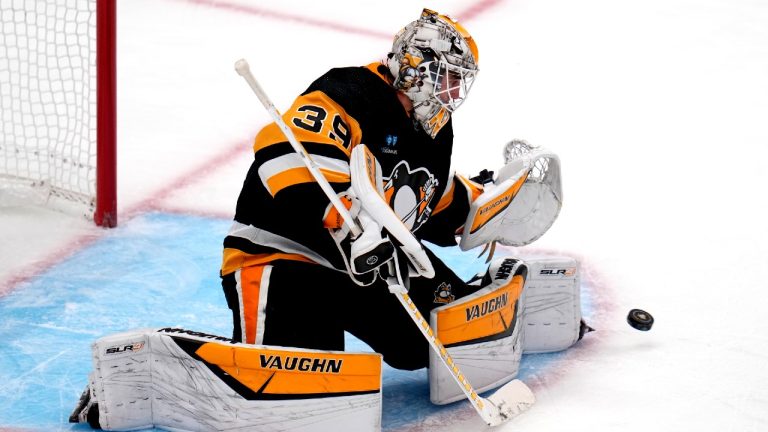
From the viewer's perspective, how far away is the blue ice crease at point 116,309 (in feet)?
9.78

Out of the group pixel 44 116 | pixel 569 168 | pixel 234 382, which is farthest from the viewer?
pixel 569 168

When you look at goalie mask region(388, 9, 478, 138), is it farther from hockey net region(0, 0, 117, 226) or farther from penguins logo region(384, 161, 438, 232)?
hockey net region(0, 0, 117, 226)

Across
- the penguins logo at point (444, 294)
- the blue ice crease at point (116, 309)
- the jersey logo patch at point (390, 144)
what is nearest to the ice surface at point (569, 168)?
the blue ice crease at point (116, 309)

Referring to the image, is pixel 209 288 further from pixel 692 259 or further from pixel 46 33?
pixel 46 33

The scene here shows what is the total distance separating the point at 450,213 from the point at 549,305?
36 centimetres

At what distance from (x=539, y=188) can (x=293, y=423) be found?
1.06m

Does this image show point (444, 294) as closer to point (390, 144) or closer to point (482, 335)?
point (482, 335)

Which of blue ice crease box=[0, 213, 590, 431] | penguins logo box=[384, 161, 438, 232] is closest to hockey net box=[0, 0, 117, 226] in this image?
blue ice crease box=[0, 213, 590, 431]

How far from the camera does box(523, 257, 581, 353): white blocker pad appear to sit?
→ 3283 mm

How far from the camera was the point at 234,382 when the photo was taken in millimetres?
2742

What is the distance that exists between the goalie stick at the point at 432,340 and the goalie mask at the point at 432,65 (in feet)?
1.17

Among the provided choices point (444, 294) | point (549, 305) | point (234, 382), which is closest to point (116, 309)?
point (234, 382)

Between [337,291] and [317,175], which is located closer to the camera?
[317,175]

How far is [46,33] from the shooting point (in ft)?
17.1
